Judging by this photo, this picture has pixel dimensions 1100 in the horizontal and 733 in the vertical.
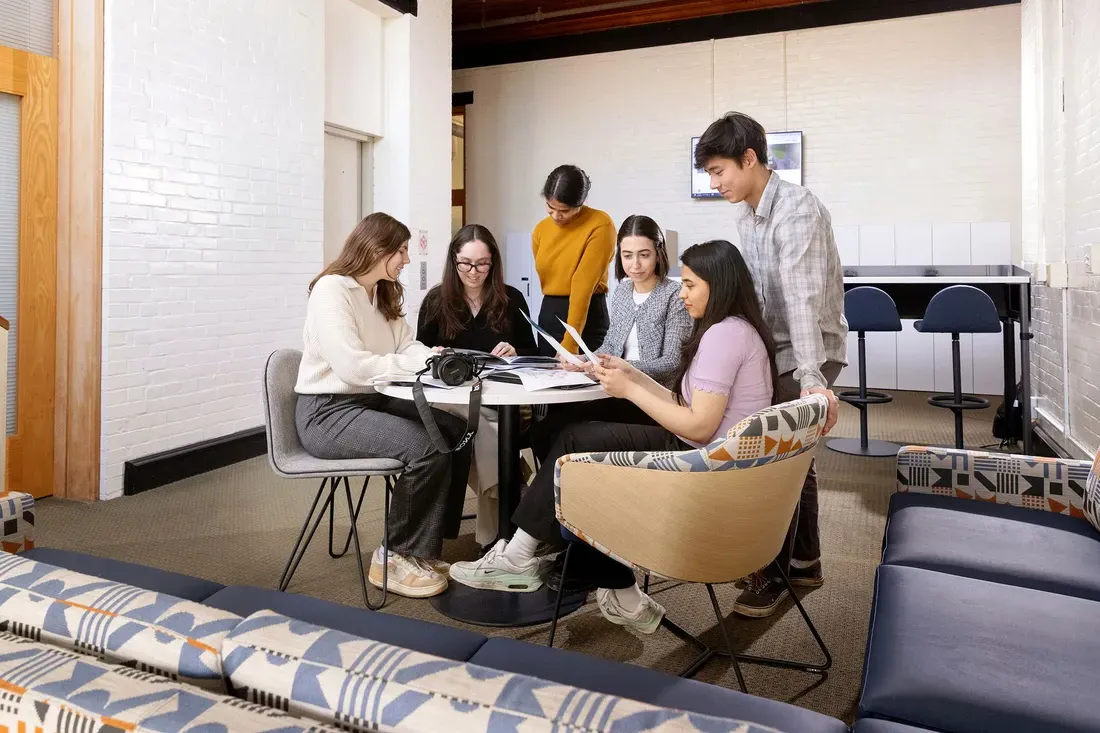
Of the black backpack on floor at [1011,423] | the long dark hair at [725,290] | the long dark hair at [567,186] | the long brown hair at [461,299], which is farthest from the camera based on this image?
the black backpack on floor at [1011,423]

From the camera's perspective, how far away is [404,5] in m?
5.99

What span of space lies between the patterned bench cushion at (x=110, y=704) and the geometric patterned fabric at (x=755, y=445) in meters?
1.11

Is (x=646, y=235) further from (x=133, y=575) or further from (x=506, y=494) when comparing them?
(x=133, y=575)

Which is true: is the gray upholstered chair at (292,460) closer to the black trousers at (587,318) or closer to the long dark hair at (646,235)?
the long dark hair at (646,235)

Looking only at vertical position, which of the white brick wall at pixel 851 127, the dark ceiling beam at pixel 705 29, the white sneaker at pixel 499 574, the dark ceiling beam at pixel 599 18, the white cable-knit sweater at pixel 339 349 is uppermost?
the dark ceiling beam at pixel 599 18

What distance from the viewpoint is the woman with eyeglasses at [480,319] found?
3061 millimetres

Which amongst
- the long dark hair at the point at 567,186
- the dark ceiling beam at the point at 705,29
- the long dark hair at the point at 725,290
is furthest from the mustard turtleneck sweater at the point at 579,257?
the dark ceiling beam at the point at 705,29

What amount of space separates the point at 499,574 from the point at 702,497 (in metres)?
1.09

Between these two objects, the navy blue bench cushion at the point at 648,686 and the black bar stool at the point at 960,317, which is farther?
the black bar stool at the point at 960,317

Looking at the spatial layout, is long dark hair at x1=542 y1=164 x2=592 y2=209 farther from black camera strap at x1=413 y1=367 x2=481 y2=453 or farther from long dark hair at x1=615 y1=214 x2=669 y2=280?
black camera strap at x1=413 y1=367 x2=481 y2=453

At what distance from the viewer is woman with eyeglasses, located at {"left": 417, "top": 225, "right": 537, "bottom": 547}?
3.06 m

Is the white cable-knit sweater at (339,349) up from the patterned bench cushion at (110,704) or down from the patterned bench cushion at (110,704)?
up

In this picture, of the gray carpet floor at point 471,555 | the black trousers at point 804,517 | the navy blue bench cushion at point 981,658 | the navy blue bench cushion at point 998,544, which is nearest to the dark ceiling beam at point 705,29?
the gray carpet floor at point 471,555

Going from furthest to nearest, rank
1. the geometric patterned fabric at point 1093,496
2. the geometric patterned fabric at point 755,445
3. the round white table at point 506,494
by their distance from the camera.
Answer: the round white table at point 506,494
the geometric patterned fabric at point 1093,496
the geometric patterned fabric at point 755,445
